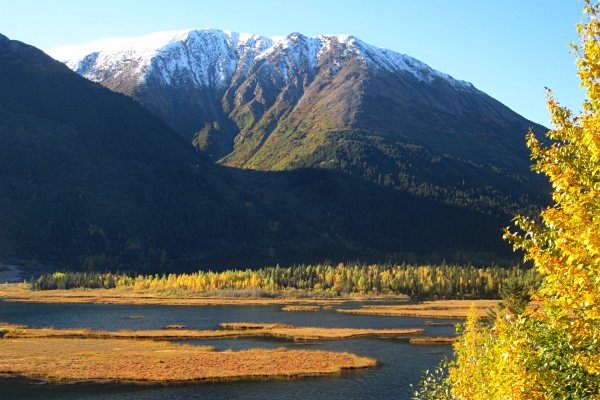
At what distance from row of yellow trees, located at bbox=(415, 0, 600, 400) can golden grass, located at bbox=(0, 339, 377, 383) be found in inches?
2540

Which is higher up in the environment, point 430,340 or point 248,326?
point 430,340

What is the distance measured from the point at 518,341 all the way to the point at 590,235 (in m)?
4.74

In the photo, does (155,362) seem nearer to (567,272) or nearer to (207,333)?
(207,333)

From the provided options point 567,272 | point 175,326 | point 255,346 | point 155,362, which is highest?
point 567,272

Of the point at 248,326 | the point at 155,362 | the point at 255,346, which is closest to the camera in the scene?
the point at 155,362

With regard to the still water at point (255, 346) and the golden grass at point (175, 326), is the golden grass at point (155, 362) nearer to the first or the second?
the still water at point (255, 346)

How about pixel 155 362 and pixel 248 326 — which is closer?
pixel 155 362

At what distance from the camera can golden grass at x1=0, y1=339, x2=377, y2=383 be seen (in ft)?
261

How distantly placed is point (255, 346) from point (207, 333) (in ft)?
59.7

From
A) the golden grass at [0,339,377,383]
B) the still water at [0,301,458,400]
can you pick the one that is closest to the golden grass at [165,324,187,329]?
the still water at [0,301,458,400]

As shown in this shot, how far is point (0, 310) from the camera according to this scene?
18662 cm

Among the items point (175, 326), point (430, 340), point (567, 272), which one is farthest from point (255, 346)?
point (567, 272)

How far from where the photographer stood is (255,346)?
11094 centimetres

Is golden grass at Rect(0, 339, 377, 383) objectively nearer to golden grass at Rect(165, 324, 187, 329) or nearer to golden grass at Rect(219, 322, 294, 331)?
golden grass at Rect(165, 324, 187, 329)
